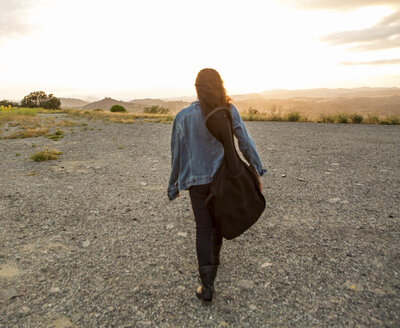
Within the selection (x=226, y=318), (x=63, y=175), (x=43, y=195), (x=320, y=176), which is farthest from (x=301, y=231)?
(x=63, y=175)

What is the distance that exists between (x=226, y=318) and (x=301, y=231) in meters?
1.80

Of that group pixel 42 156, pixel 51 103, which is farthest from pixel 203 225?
pixel 51 103

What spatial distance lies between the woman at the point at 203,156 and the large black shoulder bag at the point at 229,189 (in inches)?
3.8

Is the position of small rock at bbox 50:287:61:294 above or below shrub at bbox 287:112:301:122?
below

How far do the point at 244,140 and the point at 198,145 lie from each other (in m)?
0.39

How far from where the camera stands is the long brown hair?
84.5 inches

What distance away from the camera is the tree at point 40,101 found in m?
37.9

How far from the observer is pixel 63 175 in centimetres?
644

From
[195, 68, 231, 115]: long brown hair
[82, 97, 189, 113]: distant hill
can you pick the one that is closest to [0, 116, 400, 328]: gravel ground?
[195, 68, 231, 115]: long brown hair

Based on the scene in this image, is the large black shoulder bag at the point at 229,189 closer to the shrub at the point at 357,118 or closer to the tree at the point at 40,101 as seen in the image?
the shrub at the point at 357,118

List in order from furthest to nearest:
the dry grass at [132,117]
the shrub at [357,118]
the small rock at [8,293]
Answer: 1. the dry grass at [132,117]
2. the shrub at [357,118]
3. the small rock at [8,293]

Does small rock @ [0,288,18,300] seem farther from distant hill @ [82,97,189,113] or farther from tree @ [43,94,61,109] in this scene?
tree @ [43,94,61,109]

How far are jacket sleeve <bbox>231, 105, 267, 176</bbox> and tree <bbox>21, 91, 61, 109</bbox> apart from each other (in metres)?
41.5

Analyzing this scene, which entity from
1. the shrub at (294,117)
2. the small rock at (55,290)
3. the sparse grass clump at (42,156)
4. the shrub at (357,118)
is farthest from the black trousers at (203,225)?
the shrub at (294,117)
